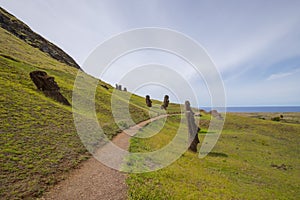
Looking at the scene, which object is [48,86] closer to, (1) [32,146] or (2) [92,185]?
(1) [32,146]

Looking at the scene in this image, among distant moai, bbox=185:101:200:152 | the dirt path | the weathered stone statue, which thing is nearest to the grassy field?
the dirt path

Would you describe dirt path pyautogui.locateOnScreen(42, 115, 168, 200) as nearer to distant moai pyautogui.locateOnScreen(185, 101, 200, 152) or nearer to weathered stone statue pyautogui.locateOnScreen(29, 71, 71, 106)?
distant moai pyautogui.locateOnScreen(185, 101, 200, 152)

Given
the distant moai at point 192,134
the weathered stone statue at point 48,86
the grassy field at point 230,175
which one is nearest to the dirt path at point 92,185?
the grassy field at point 230,175

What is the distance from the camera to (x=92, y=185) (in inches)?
491

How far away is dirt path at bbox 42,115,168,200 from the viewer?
11.2 m

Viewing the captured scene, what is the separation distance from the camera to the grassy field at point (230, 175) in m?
14.1

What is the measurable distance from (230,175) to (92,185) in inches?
698

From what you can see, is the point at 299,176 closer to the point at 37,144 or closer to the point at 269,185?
the point at 269,185

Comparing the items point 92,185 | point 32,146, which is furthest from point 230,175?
point 32,146

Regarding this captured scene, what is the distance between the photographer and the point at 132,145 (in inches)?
879

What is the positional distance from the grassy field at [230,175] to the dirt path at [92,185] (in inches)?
35.3

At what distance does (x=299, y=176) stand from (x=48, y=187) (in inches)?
1232

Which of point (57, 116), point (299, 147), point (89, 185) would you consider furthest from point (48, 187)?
point (299, 147)

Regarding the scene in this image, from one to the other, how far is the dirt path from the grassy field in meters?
0.90
